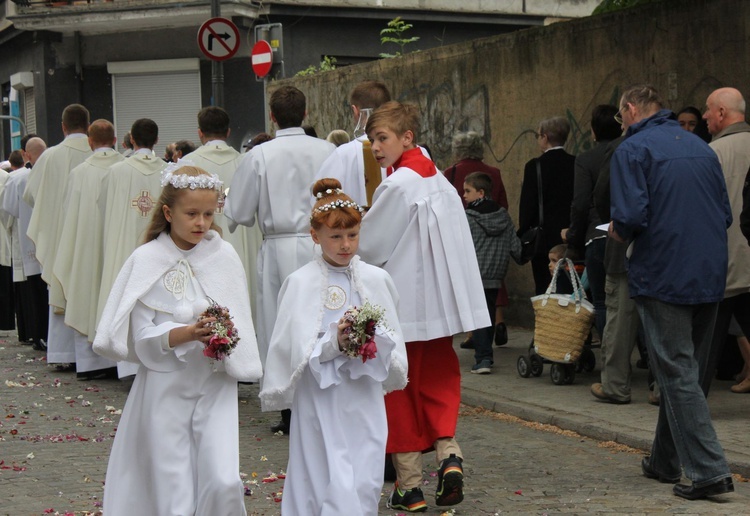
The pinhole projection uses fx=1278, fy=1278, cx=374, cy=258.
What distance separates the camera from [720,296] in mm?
6797

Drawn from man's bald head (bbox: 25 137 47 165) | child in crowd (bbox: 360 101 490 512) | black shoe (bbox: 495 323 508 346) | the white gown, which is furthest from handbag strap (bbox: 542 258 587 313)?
man's bald head (bbox: 25 137 47 165)

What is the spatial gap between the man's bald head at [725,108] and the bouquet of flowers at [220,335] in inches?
170

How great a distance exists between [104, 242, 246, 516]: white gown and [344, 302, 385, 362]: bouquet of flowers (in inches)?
21.9

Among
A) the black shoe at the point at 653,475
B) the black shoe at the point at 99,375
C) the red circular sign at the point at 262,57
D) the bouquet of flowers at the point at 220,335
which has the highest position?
the red circular sign at the point at 262,57

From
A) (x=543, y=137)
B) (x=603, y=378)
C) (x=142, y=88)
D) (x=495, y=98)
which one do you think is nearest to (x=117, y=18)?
(x=142, y=88)

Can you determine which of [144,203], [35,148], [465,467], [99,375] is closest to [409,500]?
[465,467]

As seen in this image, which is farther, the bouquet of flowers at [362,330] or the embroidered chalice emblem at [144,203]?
the embroidered chalice emblem at [144,203]

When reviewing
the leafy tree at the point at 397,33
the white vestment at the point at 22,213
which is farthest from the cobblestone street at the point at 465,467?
the leafy tree at the point at 397,33

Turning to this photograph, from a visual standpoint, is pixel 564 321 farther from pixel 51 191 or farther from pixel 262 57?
pixel 262 57

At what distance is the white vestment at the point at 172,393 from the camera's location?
525cm

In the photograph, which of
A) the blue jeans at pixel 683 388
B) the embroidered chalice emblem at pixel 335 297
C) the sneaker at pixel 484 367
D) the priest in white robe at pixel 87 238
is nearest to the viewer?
the embroidered chalice emblem at pixel 335 297

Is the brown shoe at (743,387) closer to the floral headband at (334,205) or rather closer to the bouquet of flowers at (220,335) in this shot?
the floral headband at (334,205)

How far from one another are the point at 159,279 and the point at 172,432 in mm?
643

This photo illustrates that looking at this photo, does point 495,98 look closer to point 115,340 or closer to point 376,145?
point 376,145
